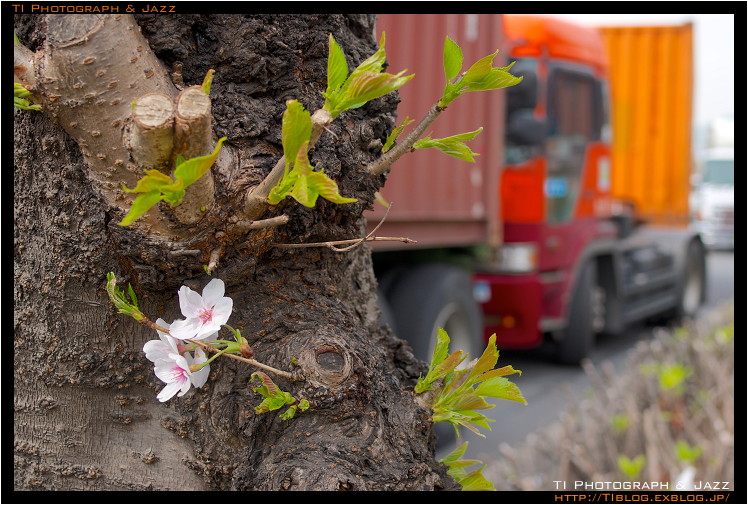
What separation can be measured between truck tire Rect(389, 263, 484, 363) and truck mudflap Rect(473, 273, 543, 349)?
464 mm

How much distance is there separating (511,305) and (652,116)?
4911mm

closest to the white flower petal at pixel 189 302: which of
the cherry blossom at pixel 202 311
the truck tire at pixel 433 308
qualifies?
the cherry blossom at pixel 202 311

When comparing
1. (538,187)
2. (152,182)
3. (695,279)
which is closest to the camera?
(152,182)

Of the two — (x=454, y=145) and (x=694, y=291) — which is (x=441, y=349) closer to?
(x=454, y=145)

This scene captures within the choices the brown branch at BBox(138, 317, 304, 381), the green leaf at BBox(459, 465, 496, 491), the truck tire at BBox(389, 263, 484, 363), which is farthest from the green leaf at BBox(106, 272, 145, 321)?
the truck tire at BBox(389, 263, 484, 363)

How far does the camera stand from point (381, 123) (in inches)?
41.9

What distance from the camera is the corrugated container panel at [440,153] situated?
429 cm

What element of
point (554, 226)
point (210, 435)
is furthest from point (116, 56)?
point (554, 226)

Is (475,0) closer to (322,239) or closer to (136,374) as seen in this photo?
(322,239)

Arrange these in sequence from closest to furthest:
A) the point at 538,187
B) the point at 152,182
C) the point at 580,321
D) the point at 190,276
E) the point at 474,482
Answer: the point at 152,182 → the point at 190,276 → the point at 474,482 → the point at 538,187 → the point at 580,321

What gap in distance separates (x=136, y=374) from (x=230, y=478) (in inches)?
8.0

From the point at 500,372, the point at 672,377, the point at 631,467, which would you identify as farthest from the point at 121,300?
the point at 672,377

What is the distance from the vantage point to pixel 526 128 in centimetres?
561

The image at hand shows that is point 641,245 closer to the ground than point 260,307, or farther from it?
closer to the ground
